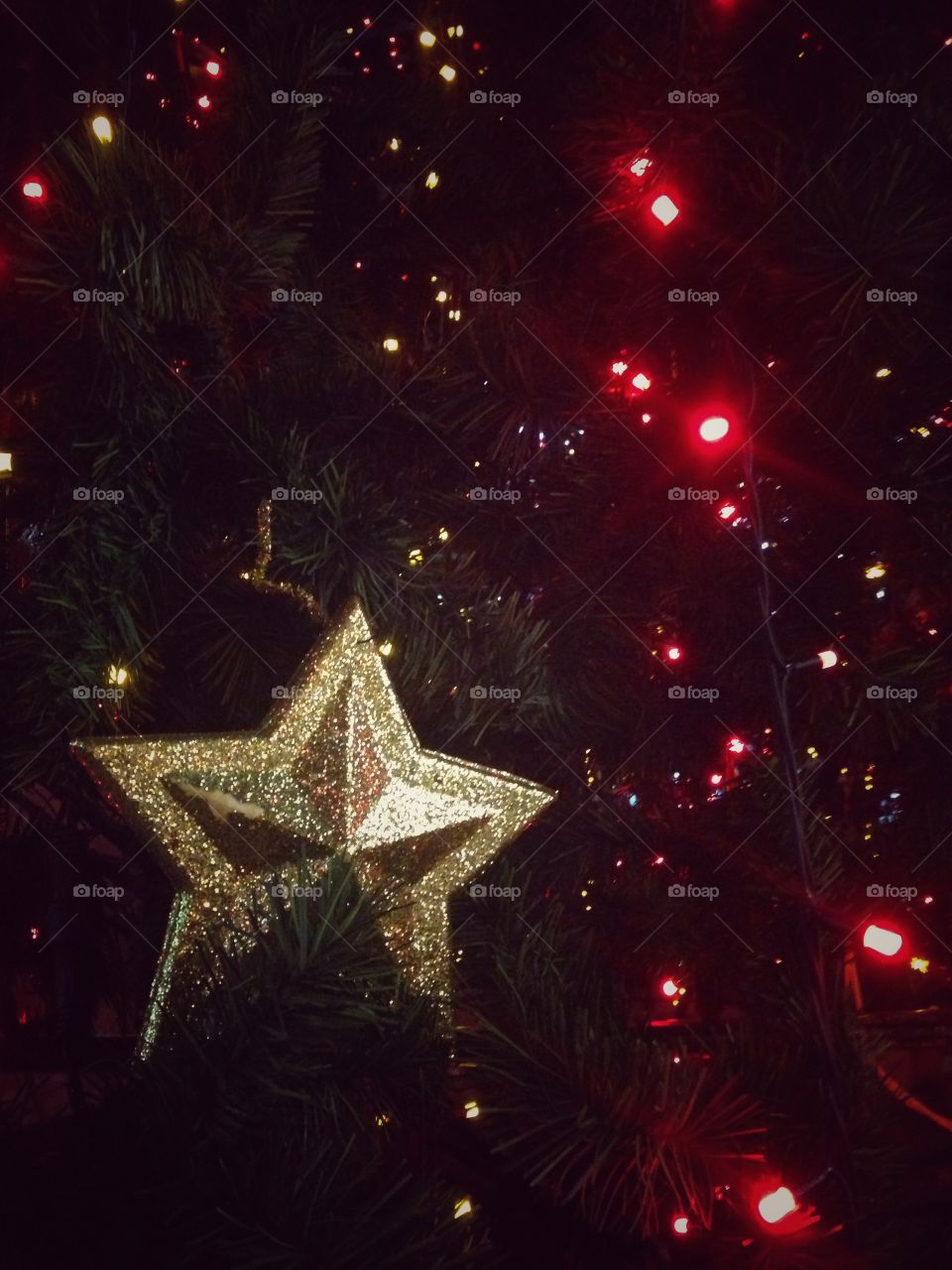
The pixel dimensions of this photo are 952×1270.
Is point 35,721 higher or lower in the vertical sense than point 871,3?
lower

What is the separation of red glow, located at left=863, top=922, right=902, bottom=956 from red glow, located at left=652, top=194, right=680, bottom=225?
0.80 metres

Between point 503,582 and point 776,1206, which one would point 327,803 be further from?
point 776,1206

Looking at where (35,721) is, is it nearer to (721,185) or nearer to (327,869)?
(327,869)

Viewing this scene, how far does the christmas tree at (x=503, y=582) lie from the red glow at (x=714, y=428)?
0.05 ft

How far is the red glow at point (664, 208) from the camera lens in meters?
0.96

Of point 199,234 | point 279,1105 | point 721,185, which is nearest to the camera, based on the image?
point 279,1105

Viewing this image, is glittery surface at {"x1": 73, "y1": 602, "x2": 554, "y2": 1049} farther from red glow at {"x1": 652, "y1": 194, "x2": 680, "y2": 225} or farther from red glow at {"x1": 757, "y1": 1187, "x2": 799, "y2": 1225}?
red glow at {"x1": 652, "y1": 194, "x2": 680, "y2": 225}

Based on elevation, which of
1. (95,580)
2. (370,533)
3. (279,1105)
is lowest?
(279,1105)

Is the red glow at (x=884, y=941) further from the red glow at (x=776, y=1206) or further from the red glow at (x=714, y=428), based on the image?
the red glow at (x=714, y=428)

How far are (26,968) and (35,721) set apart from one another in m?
0.39

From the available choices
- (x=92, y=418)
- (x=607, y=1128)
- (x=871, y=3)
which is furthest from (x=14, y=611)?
(x=871, y=3)

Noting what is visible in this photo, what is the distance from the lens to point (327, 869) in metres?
0.74

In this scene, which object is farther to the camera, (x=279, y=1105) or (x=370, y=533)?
(x=370, y=533)

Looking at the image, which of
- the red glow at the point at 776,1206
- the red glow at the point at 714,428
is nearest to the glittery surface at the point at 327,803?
the red glow at the point at 776,1206
